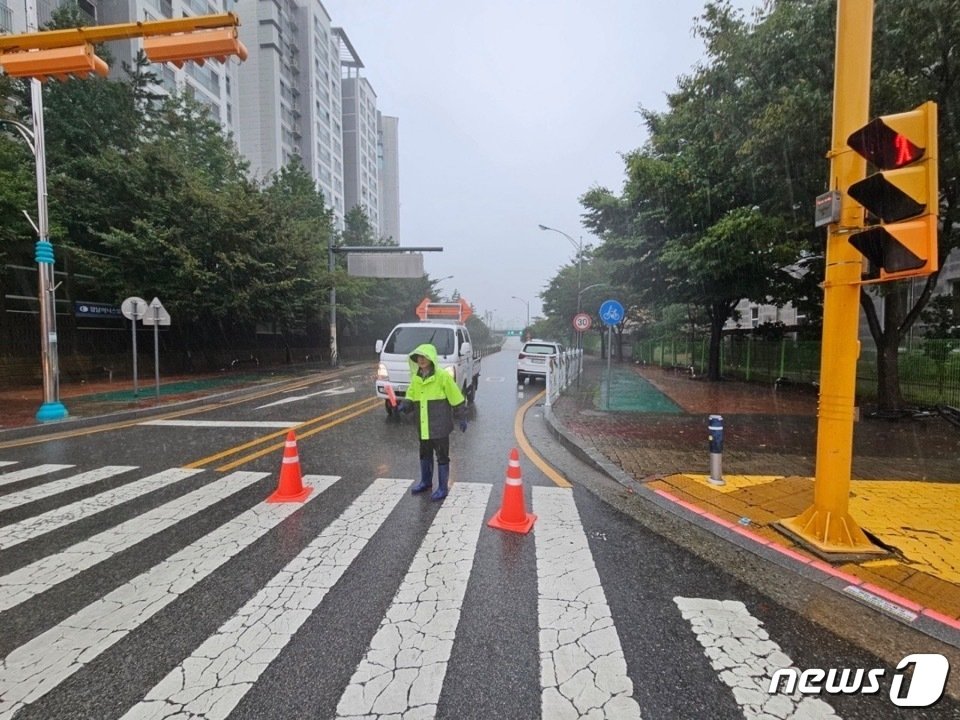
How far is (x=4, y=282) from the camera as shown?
1458 centimetres

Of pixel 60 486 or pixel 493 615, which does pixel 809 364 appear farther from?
pixel 60 486

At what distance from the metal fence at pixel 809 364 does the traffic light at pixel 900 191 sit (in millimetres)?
10679

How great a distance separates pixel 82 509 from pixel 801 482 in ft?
25.5

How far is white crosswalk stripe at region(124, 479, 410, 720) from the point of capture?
2287mm

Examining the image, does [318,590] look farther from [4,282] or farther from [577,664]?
[4,282]

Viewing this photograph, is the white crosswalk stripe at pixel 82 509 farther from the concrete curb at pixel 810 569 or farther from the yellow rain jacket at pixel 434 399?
the concrete curb at pixel 810 569

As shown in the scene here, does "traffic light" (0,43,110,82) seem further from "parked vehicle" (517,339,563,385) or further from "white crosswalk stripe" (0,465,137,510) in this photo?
"parked vehicle" (517,339,563,385)

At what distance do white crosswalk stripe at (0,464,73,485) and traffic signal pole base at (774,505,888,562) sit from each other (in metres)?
8.43

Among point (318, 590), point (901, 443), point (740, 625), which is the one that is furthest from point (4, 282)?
point (901, 443)

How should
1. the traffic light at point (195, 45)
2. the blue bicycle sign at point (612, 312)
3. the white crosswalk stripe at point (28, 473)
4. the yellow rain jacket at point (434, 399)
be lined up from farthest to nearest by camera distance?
the blue bicycle sign at point (612, 312) → the white crosswalk stripe at point (28, 473) → the yellow rain jacket at point (434, 399) → the traffic light at point (195, 45)

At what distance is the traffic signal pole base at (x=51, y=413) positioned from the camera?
31.6 feet

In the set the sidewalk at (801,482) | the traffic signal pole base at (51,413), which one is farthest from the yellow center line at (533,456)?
the traffic signal pole base at (51,413)

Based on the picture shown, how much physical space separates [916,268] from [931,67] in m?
8.66

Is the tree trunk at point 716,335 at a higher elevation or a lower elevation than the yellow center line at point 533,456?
higher
